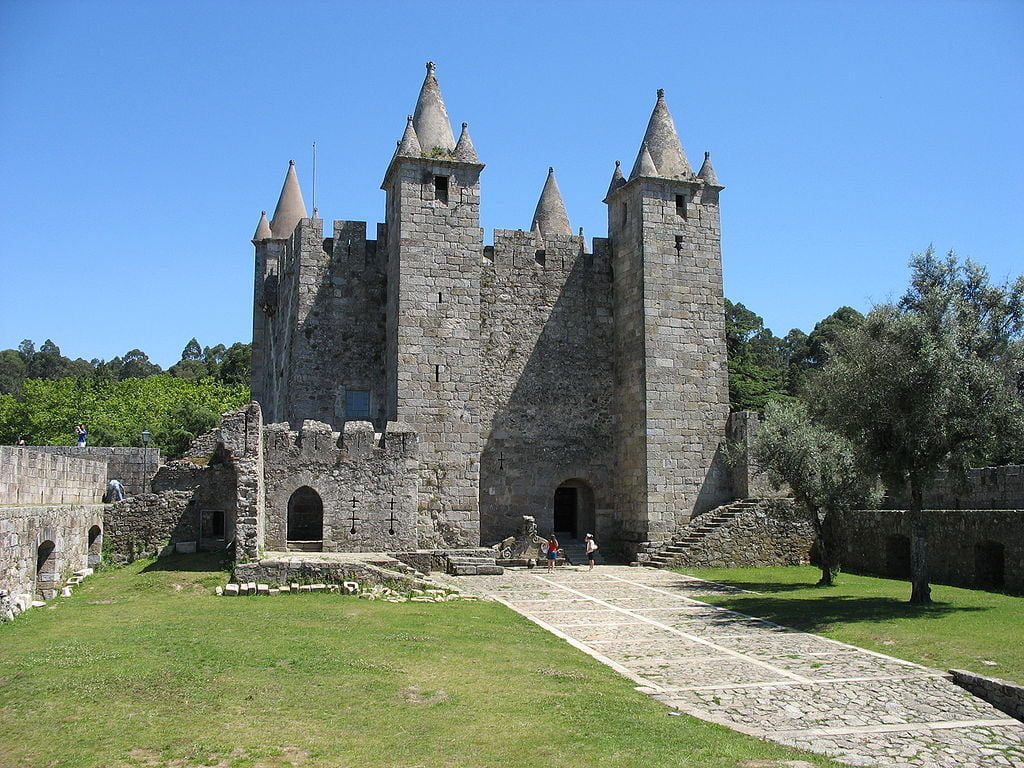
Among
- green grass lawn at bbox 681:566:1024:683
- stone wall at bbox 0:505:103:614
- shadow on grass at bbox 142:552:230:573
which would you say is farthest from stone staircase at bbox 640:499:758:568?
stone wall at bbox 0:505:103:614

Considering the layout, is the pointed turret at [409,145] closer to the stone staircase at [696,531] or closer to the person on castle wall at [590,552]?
the person on castle wall at [590,552]

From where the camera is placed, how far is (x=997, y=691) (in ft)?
35.5

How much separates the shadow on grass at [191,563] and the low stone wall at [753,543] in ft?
40.3

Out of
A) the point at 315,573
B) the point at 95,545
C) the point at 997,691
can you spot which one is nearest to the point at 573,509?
the point at 315,573

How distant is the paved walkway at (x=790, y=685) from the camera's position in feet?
30.4

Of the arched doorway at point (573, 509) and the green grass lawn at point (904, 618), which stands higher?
the arched doorway at point (573, 509)

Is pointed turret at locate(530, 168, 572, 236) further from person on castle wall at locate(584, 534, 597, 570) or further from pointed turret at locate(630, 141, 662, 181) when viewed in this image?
person on castle wall at locate(584, 534, 597, 570)

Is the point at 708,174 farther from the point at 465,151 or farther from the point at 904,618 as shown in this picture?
the point at 904,618

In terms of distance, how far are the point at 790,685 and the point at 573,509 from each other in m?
18.5

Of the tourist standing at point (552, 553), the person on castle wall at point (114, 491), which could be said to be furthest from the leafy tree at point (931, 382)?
the person on castle wall at point (114, 491)

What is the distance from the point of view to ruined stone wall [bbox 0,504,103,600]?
1312 centimetres

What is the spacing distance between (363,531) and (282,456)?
2.56 meters

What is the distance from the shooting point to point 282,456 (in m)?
21.3

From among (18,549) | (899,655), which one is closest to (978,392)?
(899,655)
